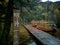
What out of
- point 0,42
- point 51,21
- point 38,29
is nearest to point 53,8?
point 51,21

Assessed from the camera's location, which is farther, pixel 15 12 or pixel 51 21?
pixel 51 21

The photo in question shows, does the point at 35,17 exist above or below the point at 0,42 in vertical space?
above

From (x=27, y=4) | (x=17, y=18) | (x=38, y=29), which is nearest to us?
(x=17, y=18)

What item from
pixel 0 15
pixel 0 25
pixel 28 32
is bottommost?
pixel 28 32

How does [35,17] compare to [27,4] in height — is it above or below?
below

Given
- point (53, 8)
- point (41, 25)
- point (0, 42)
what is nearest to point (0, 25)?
point (0, 42)

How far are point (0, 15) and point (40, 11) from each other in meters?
1.32

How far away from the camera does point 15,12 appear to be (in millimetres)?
3902

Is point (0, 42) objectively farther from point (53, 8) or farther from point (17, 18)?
point (53, 8)

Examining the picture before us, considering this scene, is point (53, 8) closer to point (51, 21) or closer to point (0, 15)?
point (51, 21)

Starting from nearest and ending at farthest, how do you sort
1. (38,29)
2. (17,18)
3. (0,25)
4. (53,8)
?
(17,18) < (0,25) < (53,8) < (38,29)

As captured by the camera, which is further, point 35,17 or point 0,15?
point 35,17

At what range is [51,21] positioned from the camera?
582 centimetres

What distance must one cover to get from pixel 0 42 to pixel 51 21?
185cm
